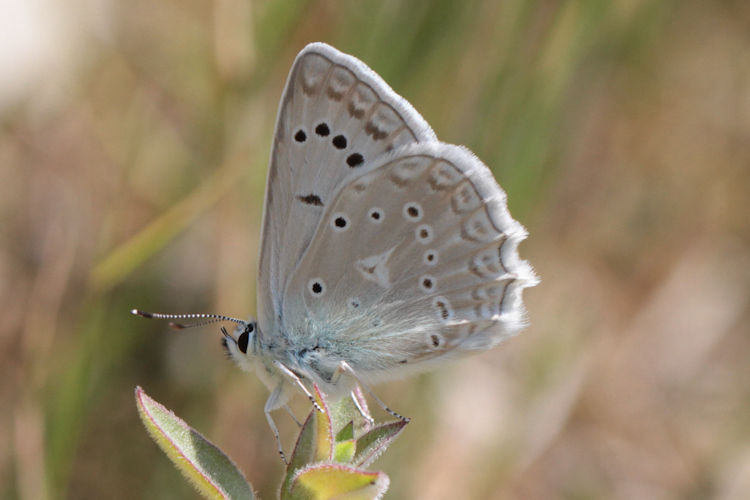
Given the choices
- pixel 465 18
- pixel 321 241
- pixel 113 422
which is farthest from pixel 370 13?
pixel 113 422

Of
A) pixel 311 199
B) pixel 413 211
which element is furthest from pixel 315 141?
pixel 413 211

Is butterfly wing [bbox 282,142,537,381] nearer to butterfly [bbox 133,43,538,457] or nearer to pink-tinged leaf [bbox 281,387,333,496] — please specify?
butterfly [bbox 133,43,538,457]

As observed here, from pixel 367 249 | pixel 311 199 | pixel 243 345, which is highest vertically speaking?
pixel 311 199

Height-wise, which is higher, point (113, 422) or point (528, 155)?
point (528, 155)

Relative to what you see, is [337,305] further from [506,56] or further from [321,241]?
[506,56]

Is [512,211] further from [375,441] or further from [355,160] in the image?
[375,441]

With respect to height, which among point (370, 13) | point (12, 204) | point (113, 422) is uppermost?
point (12, 204)

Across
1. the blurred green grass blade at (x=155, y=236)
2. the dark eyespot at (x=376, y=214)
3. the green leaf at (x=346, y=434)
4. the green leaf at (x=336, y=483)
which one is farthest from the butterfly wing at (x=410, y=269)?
the blurred green grass blade at (x=155, y=236)
